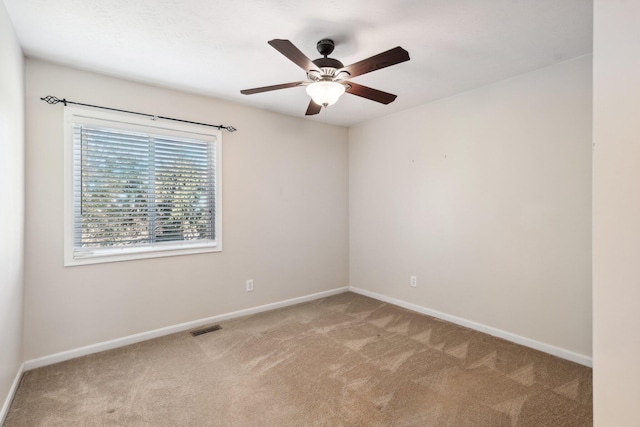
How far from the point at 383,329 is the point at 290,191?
1991 millimetres

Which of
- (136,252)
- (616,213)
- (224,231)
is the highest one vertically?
(616,213)

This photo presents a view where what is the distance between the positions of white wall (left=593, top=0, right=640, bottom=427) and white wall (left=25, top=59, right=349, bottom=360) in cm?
314

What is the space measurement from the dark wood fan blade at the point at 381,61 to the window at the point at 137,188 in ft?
6.45

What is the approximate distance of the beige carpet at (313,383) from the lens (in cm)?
189

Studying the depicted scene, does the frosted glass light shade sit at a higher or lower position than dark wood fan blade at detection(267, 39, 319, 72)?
lower

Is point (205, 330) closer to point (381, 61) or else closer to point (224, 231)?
point (224, 231)

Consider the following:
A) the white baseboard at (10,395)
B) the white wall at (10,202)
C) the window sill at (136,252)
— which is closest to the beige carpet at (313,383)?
the white baseboard at (10,395)

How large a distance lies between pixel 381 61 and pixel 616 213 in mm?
1365

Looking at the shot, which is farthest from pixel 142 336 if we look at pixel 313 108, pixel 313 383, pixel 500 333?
pixel 500 333

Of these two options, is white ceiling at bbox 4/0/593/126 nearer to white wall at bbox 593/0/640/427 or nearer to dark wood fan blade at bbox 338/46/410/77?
dark wood fan blade at bbox 338/46/410/77

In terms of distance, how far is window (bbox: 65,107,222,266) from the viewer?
2.65 meters

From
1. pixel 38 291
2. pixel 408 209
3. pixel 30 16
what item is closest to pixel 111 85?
pixel 30 16

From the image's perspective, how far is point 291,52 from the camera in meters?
1.78

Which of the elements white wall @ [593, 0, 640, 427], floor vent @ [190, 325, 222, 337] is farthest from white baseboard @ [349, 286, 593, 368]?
floor vent @ [190, 325, 222, 337]
